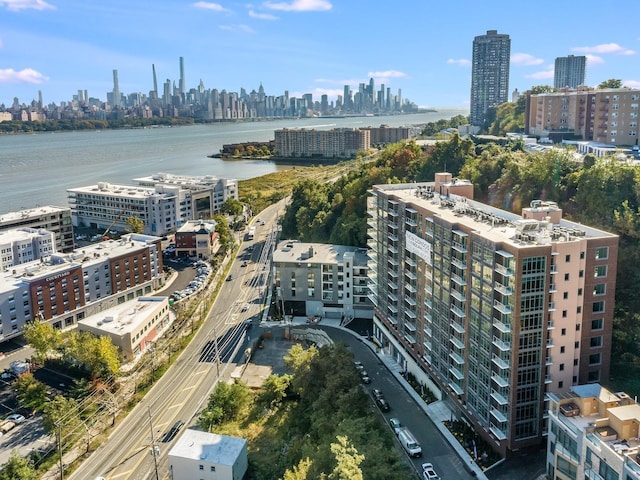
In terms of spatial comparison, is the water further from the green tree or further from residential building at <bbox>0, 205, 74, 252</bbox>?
the green tree

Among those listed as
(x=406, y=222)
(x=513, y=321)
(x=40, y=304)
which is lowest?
(x=40, y=304)

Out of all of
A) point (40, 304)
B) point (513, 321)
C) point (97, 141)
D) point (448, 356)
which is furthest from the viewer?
point (97, 141)

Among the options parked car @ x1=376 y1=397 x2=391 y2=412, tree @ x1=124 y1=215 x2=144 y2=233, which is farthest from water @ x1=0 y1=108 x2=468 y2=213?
parked car @ x1=376 y1=397 x2=391 y2=412

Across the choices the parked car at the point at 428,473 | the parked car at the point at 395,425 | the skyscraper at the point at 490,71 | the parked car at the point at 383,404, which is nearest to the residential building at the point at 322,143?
the skyscraper at the point at 490,71

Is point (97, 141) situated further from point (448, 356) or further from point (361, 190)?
point (448, 356)

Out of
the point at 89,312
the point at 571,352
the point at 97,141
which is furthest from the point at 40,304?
the point at 97,141

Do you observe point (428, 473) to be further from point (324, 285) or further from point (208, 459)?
point (324, 285)
